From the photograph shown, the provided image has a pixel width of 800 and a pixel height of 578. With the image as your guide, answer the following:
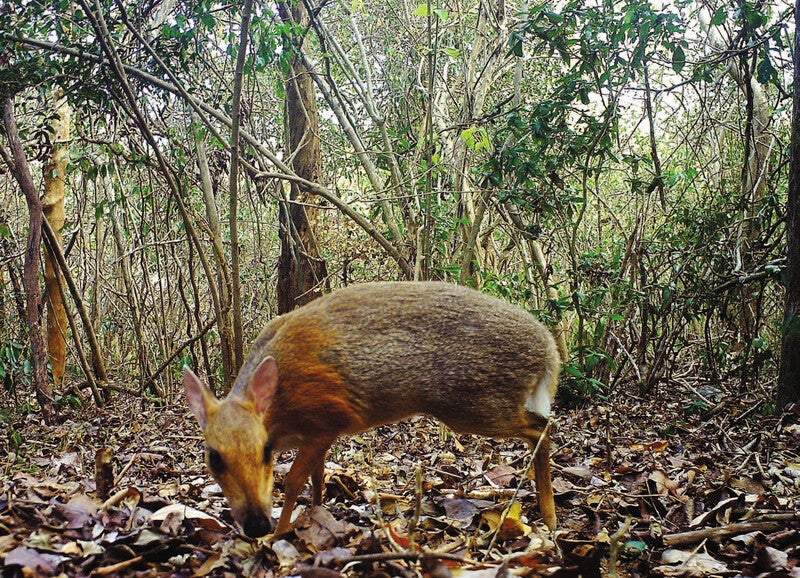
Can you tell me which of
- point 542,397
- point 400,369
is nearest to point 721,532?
point 542,397

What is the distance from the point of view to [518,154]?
621 centimetres

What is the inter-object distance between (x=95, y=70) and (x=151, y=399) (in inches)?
130

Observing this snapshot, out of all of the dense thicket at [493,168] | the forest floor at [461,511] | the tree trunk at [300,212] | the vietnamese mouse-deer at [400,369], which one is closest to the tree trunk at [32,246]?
the dense thicket at [493,168]

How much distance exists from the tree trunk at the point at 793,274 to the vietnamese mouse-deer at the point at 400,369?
65.4 inches

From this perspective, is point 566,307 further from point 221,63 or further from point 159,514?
point 221,63

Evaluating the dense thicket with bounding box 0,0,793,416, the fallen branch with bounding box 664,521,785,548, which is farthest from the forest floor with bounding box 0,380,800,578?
the dense thicket with bounding box 0,0,793,416

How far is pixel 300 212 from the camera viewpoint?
7.88m

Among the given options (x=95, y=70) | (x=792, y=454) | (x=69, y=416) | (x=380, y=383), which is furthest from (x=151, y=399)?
(x=792, y=454)

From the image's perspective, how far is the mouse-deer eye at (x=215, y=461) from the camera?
2.92 meters

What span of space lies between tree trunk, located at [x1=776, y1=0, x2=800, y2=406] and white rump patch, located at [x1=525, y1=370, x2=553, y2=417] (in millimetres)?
1538

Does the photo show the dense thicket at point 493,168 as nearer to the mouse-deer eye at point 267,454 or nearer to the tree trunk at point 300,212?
the tree trunk at point 300,212

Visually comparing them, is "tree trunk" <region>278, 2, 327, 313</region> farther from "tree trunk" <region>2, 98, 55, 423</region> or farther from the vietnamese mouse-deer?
the vietnamese mouse-deer

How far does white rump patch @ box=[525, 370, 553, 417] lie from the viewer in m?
3.67

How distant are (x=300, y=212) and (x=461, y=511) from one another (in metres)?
4.99
